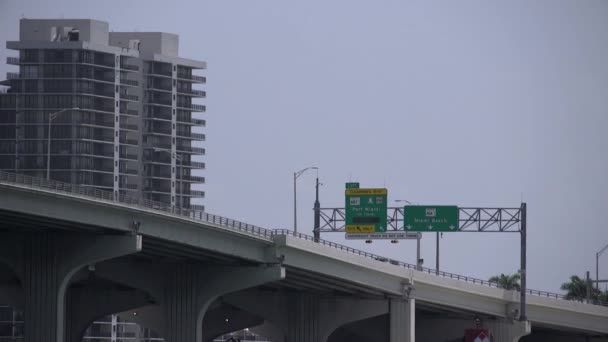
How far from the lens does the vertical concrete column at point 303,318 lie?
383 feet

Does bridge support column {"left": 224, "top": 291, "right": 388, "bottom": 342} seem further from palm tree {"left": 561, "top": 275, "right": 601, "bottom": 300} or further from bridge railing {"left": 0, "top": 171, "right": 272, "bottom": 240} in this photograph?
palm tree {"left": 561, "top": 275, "right": 601, "bottom": 300}

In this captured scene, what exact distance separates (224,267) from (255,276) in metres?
2.84

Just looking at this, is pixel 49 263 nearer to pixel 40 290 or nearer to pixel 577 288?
pixel 40 290

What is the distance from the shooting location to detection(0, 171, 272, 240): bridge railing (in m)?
81.3

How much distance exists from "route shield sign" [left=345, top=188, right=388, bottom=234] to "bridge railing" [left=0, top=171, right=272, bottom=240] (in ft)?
75.8

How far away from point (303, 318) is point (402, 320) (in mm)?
9853

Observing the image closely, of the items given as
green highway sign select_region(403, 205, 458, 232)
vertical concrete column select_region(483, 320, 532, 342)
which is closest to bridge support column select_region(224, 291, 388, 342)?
green highway sign select_region(403, 205, 458, 232)

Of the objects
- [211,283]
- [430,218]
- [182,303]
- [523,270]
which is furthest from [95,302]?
[523,270]

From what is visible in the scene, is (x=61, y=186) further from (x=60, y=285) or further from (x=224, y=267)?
(x=224, y=267)

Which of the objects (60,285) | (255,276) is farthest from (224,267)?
(60,285)

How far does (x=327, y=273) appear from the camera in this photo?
339 ft

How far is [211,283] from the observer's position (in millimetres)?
103500

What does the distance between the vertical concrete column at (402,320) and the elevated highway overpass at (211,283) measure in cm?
9

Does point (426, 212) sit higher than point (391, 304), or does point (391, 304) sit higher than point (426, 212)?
point (426, 212)
